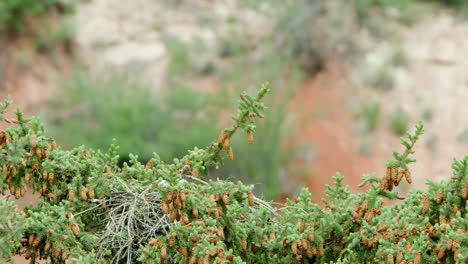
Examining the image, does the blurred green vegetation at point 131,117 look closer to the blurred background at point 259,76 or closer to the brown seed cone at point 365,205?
the blurred background at point 259,76

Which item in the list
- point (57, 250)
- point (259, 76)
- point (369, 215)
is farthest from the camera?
point (259, 76)

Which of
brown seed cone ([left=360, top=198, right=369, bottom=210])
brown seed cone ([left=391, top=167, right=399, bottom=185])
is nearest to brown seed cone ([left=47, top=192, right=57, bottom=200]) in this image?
brown seed cone ([left=360, top=198, right=369, bottom=210])

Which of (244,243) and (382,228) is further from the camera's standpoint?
(244,243)

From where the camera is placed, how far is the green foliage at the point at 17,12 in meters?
10.3

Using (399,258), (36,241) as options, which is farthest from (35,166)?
(399,258)

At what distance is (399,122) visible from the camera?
33.3 feet

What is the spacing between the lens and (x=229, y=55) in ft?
36.6

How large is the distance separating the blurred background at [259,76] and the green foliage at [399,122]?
0.06 feet

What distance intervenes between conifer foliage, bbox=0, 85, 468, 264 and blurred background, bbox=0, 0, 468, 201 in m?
6.02

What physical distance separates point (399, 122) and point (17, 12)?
5974 mm

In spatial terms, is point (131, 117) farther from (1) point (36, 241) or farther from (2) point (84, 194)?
(1) point (36, 241)

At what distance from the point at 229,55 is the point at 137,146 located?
3023mm

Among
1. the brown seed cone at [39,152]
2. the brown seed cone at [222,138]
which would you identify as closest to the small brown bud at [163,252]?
the brown seed cone at [222,138]

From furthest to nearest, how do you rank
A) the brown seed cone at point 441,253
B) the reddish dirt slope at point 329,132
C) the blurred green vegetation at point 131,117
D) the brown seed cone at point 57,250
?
the reddish dirt slope at point 329,132 → the blurred green vegetation at point 131,117 → the brown seed cone at point 57,250 → the brown seed cone at point 441,253
